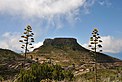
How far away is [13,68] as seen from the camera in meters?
149

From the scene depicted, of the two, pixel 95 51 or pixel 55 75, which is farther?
pixel 55 75

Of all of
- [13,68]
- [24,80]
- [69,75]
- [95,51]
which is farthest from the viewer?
[13,68]

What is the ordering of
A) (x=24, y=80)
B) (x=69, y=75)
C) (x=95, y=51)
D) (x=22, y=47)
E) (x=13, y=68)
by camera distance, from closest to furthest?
(x=95, y=51) → (x=24, y=80) → (x=22, y=47) → (x=69, y=75) → (x=13, y=68)

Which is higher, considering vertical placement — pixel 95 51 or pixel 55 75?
pixel 95 51

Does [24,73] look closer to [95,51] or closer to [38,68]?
[38,68]

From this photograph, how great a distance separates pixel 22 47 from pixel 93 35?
11.8 meters

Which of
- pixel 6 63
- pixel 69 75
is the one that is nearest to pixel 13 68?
pixel 6 63

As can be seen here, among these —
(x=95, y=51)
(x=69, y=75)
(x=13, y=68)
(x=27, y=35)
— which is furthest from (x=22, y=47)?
(x=13, y=68)

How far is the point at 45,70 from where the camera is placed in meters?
→ 45.0

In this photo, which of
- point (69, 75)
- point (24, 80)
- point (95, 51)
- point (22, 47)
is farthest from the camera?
point (69, 75)

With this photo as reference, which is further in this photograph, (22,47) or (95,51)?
(22,47)

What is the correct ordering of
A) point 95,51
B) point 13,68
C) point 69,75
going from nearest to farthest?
point 95,51 < point 69,75 < point 13,68

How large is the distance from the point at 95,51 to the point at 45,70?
11.4 m

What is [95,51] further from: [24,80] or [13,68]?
[13,68]
